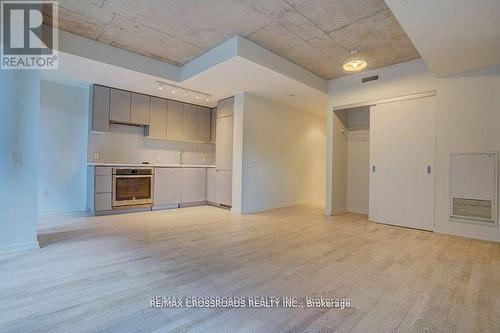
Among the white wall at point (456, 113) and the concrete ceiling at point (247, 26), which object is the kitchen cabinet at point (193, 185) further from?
the white wall at point (456, 113)

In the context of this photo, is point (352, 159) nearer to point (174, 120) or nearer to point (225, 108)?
point (225, 108)

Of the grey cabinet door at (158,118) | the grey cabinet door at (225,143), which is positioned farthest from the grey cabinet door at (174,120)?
the grey cabinet door at (225,143)

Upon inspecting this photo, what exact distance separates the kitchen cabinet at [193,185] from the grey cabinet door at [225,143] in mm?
569

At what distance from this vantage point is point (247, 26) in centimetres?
333

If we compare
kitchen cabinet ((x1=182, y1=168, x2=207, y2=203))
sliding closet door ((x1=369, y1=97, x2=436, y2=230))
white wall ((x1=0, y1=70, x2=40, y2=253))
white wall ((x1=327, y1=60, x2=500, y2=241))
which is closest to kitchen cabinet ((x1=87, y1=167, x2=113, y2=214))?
kitchen cabinet ((x1=182, y1=168, x2=207, y2=203))

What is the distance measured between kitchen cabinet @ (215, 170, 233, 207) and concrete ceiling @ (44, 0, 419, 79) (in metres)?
2.59

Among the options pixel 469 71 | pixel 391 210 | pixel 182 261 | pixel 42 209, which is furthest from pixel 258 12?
pixel 42 209

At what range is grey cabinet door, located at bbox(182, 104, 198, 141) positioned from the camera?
6.20m

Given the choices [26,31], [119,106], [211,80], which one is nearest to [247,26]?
Result: [211,80]

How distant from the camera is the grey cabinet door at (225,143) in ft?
18.7

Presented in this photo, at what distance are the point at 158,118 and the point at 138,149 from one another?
863 mm

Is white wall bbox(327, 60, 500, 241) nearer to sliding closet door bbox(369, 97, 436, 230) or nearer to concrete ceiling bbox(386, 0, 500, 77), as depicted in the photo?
sliding closet door bbox(369, 97, 436, 230)

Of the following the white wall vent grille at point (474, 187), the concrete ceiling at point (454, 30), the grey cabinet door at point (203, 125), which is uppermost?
the concrete ceiling at point (454, 30)

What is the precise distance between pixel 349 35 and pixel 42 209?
6063mm
